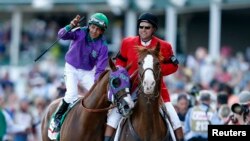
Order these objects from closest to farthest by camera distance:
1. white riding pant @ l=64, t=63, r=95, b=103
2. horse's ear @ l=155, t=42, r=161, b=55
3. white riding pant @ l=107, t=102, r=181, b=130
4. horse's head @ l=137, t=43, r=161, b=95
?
horse's head @ l=137, t=43, r=161, b=95
horse's ear @ l=155, t=42, r=161, b=55
white riding pant @ l=107, t=102, r=181, b=130
white riding pant @ l=64, t=63, r=95, b=103

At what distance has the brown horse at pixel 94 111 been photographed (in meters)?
13.6

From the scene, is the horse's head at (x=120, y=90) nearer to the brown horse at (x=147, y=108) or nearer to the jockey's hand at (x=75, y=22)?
the brown horse at (x=147, y=108)

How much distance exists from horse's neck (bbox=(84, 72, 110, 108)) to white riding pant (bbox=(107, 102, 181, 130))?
0.31 metres

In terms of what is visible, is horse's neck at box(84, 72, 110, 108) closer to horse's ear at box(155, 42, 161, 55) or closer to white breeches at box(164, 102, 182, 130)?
white breeches at box(164, 102, 182, 130)

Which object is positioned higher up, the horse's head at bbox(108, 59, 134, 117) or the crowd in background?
the horse's head at bbox(108, 59, 134, 117)

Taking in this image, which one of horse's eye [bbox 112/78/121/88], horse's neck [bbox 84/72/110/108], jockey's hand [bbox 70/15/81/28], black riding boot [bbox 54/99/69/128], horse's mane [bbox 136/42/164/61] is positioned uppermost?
jockey's hand [bbox 70/15/81/28]

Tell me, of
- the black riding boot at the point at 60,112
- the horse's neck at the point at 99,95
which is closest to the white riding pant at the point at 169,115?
the horse's neck at the point at 99,95

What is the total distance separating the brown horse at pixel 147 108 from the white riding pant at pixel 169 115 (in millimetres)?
197

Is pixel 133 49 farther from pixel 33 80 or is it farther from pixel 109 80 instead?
pixel 33 80

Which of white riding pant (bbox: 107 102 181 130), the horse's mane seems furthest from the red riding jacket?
the horse's mane

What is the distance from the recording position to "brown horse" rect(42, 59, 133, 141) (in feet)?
44.7

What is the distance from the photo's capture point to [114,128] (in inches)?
547

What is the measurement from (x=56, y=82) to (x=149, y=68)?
56.4 feet

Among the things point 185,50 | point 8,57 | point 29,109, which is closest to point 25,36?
point 8,57
